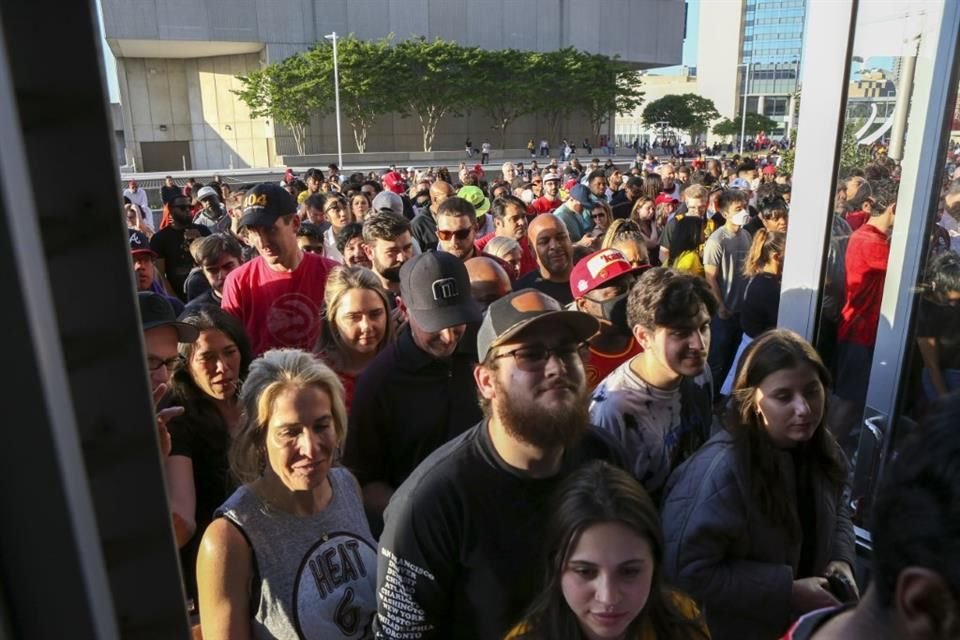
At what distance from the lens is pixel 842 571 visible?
2395mm

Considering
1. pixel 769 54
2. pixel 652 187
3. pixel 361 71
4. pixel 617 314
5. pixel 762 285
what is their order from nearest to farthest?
pixel 617 314 < pixel 762 285 < pixel 652 187 < pixel 361 71 < pixel 769 54

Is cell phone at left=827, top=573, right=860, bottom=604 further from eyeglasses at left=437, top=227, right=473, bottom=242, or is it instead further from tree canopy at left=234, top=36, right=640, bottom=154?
tree canopy at left=234, top=36, right=640, bottom=154

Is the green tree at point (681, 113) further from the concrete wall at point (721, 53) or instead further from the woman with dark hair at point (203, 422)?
the woman with dark hair at point (203, 422)

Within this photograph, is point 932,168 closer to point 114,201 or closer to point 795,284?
point 795,284

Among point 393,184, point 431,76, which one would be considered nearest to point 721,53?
point 431,76

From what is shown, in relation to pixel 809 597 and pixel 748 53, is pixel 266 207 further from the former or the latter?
pixel 748 53

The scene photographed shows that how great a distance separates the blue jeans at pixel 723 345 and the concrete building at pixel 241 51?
51291 mm

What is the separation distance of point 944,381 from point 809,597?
118cm

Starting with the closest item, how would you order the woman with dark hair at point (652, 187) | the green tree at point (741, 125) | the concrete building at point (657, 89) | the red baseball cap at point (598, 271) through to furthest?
1. the red baseball cap at point (598, 271)
2. the woman with dark hair at point (652, 187)
3. the green tree at point (741, 125)
4. the concrete building at point (657, 89)

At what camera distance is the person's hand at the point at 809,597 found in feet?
7.22

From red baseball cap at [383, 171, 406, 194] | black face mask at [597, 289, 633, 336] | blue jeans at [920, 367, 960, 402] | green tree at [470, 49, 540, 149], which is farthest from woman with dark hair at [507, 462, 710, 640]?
green tree at [470, 49, 540, 149]

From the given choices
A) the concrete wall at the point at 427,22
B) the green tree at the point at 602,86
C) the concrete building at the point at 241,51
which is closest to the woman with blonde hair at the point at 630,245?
the concrete wall at the point at 427,22

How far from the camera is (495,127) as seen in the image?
56.9 metres

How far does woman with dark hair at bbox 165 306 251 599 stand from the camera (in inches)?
95.3
